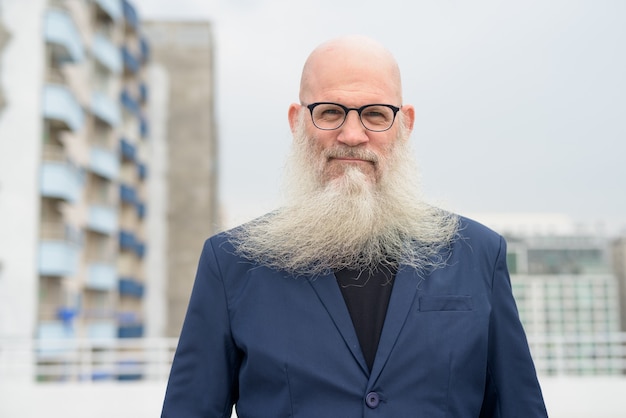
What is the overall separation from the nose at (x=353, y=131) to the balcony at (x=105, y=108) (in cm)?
3297

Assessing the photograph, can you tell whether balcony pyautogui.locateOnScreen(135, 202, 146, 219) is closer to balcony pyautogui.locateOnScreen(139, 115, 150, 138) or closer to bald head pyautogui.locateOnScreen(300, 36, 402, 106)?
balcony pyautogui.locateOnScreen(139, 115, 150, 138)

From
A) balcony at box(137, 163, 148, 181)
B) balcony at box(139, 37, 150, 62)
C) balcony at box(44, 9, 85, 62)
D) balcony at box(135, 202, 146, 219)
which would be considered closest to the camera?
balcony at box(44, 9, 85, 62)

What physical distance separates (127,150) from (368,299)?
39.1 m

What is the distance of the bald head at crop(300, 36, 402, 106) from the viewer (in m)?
2.03

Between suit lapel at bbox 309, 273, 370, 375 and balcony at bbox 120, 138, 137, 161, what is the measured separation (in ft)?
124

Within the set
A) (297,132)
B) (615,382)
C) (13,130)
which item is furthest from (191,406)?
(13,130)

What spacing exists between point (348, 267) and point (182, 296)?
48.4 metres

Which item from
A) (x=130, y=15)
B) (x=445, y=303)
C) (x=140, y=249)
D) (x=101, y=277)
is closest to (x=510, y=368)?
(x=445, y=303)

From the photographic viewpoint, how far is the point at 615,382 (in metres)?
11.6

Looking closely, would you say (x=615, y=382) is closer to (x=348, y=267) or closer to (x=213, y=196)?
(x=348, y=267)

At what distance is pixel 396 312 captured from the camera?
6.20 feet

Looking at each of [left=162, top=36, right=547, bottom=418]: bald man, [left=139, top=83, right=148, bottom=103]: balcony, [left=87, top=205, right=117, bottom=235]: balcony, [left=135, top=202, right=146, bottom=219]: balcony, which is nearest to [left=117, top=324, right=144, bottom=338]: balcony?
[left=87, top=205, right=117, bottom=235]: balcony

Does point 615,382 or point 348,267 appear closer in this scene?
point 348,267

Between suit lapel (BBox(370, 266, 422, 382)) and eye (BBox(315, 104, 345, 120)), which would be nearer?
suit lapel (BBox(370, 266, 422, 382))
